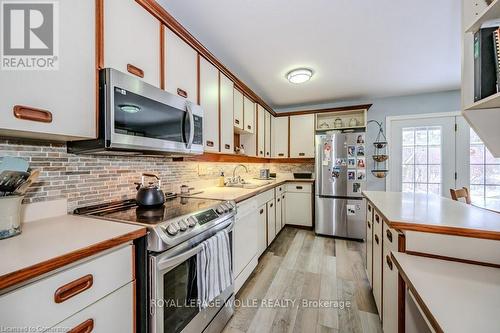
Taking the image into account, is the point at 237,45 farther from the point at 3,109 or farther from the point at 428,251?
the point at 428,251

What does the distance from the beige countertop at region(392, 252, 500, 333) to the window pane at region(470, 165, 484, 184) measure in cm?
340

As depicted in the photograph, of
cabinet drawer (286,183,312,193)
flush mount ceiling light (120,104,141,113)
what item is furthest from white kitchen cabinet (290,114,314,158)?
flush mount ceiling light (120,104,141,113)

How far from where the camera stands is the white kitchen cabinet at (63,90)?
31.6 inches

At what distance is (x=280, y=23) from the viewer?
176 centimetres

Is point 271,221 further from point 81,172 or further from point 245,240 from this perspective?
point 81,172

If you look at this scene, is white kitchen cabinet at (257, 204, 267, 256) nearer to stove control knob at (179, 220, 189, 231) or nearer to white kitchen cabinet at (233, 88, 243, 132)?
white kitchen cabinet at (233, 88, 243, 132)

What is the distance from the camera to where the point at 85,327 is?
0.74 m

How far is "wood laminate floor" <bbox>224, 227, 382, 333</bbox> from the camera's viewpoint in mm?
1553

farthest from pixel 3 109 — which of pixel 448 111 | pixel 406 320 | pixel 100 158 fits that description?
pixel 448 111

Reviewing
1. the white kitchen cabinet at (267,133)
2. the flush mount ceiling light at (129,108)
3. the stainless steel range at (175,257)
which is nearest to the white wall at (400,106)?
the white kitchen cabinet at (267,133)

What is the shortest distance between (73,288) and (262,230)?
2031mm

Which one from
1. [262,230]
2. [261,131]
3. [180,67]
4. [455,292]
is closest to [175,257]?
[455,292]

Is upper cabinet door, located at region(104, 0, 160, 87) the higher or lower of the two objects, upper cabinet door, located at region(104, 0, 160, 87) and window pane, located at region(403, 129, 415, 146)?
the higher

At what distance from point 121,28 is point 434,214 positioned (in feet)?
7.07
